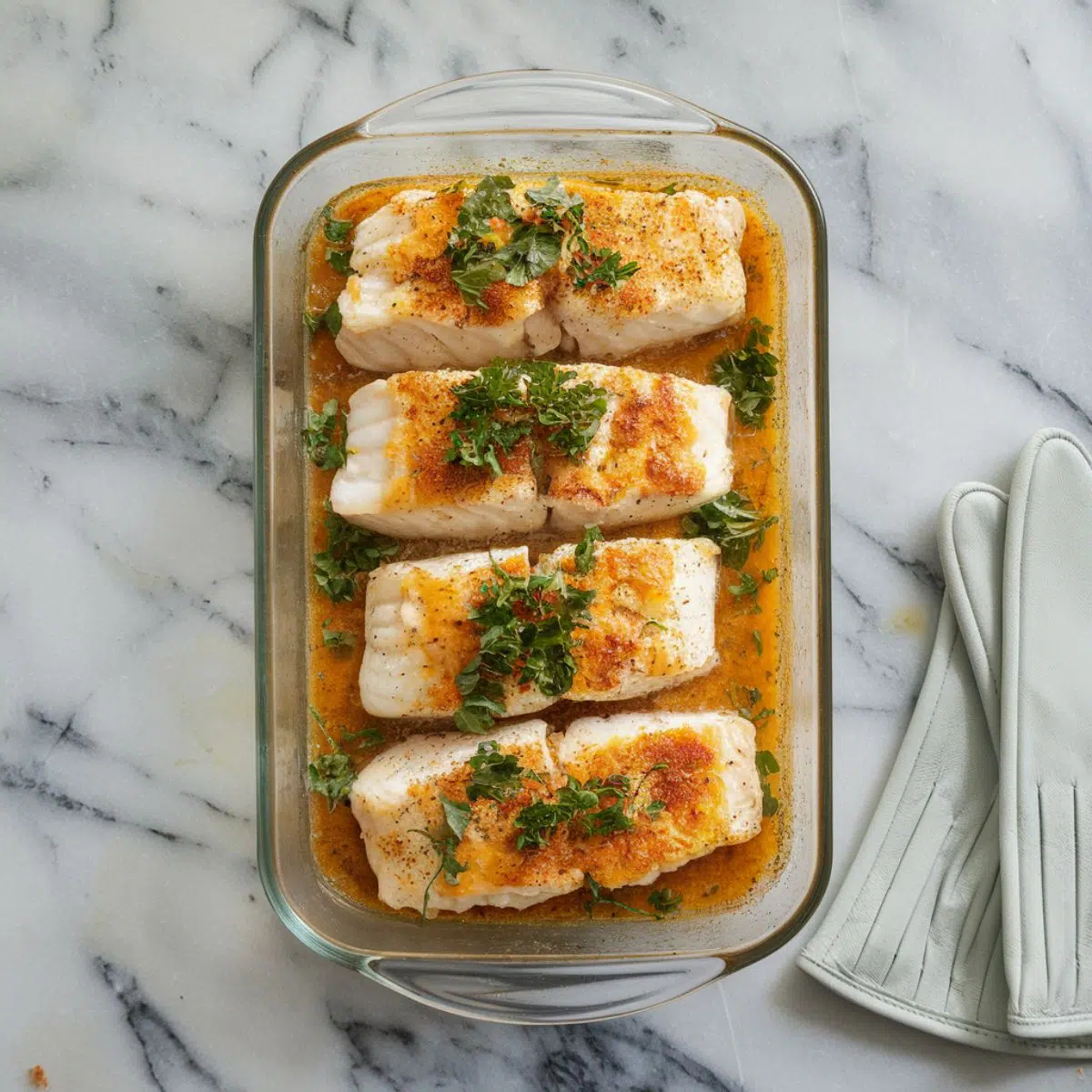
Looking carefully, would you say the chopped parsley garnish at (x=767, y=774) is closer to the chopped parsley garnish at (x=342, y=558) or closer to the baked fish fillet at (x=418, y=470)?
the baked fish fillet at (x=418, y=470)

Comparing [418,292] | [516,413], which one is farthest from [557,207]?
[516,413]

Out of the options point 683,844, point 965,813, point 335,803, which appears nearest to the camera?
point 683,844

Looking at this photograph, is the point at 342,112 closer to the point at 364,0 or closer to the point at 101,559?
the point at 364,0

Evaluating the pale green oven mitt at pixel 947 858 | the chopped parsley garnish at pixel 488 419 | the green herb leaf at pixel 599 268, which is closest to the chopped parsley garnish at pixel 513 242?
the green herb leaf at pixel 599 268

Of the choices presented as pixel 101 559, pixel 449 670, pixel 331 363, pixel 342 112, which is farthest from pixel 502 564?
pixel 342 112

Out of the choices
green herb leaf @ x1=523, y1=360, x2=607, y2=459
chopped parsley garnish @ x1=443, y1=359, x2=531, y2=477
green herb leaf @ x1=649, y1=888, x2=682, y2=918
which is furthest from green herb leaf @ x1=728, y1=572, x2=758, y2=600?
green herb leaf @ x1=649, y1=888, x2=682, y2=918

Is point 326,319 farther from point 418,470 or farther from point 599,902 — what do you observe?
point 599,902
